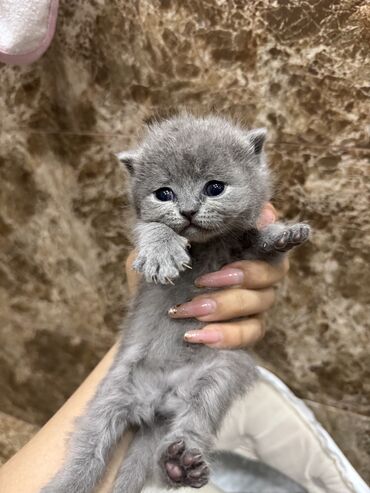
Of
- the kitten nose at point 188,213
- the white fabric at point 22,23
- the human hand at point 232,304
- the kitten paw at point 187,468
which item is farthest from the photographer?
the white fabric at point 22,23

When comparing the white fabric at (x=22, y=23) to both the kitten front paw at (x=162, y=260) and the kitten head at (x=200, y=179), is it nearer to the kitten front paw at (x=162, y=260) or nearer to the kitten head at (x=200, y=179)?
the kitten head at (x=200, y=179)

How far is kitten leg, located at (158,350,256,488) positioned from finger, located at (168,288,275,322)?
0.08 m

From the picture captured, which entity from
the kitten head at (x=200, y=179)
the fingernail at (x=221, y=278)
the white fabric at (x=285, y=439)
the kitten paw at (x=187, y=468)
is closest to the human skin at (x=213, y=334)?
the fingernail at (x=221, y=278)

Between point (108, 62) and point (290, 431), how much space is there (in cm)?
135

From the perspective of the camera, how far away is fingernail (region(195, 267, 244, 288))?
108cm

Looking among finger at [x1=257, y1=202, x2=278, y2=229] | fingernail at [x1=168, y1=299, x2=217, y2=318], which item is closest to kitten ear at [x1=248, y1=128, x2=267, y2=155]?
finger at [x1=257, y1=202, x2=278, y2=229]

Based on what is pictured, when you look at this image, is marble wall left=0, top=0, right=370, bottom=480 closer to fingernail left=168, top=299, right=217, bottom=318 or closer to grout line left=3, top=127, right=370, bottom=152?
grout line left=3, top=127, right=370, bottom=152

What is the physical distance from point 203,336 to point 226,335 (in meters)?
0.06

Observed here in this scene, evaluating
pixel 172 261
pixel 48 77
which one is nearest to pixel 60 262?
pixel 48 77

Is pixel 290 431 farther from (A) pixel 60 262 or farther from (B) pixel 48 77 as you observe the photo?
(B) pixel 48 77

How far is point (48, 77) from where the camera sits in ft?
5.66

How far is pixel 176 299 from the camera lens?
1117mm

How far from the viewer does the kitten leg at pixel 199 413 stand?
0.87 metres

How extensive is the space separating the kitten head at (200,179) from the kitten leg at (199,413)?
0.90 feet
